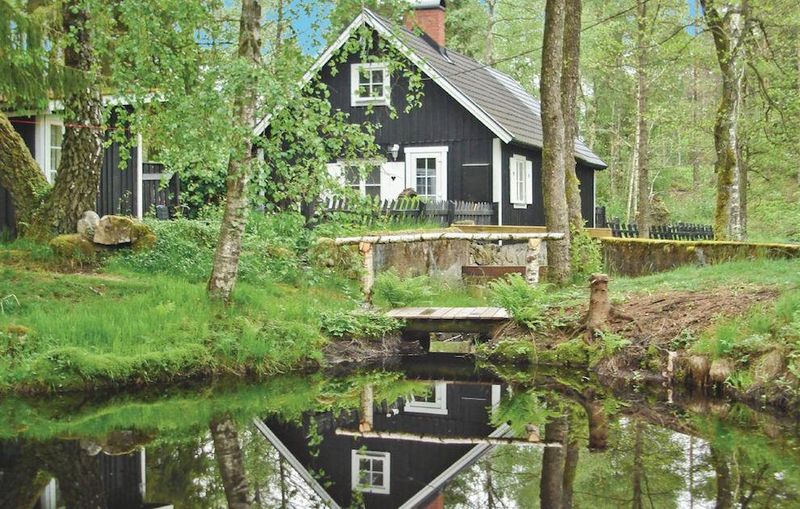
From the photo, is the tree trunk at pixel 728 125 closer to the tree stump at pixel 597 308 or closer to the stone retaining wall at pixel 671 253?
the stone retaining wall at pixel 671 253

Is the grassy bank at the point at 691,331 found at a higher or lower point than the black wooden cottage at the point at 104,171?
lower

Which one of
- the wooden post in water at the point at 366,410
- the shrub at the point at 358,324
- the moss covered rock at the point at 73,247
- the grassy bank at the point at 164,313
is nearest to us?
the wooden post in water at the point at 366,410

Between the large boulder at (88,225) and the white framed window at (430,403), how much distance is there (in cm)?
640

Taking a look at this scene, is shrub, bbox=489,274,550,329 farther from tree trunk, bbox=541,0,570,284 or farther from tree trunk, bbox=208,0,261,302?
tree trunk, bbox=208,0,261,302

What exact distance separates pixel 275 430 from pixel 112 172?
11102 millimetres

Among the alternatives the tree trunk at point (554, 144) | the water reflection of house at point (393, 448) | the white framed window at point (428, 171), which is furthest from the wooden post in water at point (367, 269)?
the white framed window at point (428, 171)

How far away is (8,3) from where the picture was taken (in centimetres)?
1170

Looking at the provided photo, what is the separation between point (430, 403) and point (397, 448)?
2.33 metres

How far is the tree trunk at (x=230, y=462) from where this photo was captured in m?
6.56

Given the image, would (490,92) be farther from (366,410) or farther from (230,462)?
(230,462)

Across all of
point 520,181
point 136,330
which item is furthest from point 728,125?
point 136,330

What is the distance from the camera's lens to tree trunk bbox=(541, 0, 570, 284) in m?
16.1

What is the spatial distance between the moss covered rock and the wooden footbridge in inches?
186

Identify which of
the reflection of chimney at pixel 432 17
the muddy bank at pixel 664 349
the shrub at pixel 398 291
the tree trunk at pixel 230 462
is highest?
the reflection of chimney at pixel 432 17
